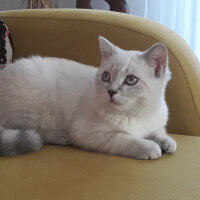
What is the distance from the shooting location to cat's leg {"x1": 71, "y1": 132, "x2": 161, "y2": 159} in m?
1.23

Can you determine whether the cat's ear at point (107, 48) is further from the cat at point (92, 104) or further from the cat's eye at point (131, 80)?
the cat's eye at point (131, 80)

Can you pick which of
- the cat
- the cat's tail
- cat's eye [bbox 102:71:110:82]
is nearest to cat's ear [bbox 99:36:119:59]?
the cat

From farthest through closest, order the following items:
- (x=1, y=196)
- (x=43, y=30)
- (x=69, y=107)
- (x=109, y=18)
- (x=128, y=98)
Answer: (x=43, y=30), (x=109, y=18), (x=69, y=107), (x=128, y=98), (x=1, y=196)

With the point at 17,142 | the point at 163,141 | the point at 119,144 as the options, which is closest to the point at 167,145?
the point at 163,141

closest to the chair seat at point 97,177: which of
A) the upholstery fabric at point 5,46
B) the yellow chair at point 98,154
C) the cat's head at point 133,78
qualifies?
the yellow chair at point 98,154

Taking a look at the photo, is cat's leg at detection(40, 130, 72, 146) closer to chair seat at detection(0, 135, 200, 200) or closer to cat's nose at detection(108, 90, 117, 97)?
chair seat at detection(0, 135, 200, 200)

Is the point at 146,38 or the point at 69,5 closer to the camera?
the point at 146,38

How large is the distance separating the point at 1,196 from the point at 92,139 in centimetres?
54

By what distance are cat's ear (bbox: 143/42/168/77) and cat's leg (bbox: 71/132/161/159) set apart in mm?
328

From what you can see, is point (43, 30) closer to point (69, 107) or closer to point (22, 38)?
point (22, 38)

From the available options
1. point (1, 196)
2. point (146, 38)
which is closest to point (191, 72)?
point (146, 38)

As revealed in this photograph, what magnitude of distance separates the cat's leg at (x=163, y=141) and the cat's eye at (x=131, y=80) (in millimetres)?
315

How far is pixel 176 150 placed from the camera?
52.1 inches

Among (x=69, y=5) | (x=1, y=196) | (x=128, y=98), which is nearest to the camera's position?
(x=1, y=196)
